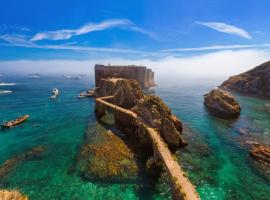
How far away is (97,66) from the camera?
4218 inches

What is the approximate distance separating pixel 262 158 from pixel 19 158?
39890mm

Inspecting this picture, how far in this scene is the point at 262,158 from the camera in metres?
29.8

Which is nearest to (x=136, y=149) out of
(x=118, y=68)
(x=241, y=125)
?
(x=241, y=125)

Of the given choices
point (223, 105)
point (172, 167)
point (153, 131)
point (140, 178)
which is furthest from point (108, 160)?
point (223, 105)

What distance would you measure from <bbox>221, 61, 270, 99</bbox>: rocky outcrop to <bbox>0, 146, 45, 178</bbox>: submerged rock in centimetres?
11117

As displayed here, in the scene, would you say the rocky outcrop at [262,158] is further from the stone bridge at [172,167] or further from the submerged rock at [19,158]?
the submerged rock at [19,158]

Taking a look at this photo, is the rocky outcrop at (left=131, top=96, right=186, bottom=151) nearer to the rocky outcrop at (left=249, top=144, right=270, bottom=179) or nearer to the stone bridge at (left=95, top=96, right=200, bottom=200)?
the stone bridge at (left=95, top=96, right=200, bottom=200)

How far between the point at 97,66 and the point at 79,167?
3421 inches

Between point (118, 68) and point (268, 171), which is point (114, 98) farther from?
point (118, 68)

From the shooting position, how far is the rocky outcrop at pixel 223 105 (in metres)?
57.5

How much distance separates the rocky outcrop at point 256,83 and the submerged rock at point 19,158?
365 ft

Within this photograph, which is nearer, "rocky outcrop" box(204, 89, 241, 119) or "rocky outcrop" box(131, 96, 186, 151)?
"rocky outcrop" box(131, 96, 186, 151)

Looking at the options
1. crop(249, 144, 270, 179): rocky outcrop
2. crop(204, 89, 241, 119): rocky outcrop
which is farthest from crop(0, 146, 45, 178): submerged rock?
crop(204, 89, 241, 119): rocky outcrop

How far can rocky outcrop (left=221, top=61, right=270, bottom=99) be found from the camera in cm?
10600
